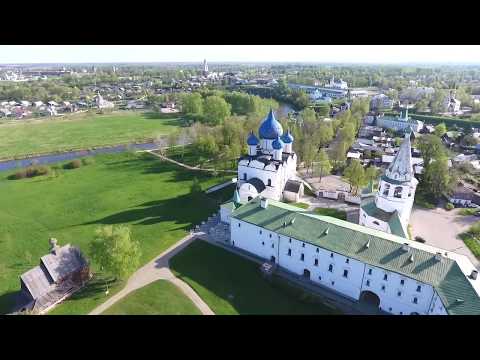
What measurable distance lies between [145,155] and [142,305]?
151 ft

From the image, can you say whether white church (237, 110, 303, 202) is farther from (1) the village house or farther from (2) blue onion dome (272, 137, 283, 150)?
(1) the village house

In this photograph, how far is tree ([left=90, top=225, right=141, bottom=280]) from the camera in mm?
28656

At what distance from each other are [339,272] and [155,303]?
16.4 m

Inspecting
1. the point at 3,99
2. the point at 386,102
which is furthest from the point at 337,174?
the point at 3,99

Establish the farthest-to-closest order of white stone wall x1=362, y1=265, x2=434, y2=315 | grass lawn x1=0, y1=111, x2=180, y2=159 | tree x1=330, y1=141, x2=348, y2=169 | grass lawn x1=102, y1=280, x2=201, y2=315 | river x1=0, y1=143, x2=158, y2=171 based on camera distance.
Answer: grass lawn x1=0, y1=111, x2=180, y2=159 → river x1=0, y1=143, x2=158, y2=171 → tree x1=330, y1=141, x2=348, y2=169 → grass lawn x1=102, y1=280, x2=201, y2=315 → white stone wall x1=362, y1=265, x2=434, y2=315

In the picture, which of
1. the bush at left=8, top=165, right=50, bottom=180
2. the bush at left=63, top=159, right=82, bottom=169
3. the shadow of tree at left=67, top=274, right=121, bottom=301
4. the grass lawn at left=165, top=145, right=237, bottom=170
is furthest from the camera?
the bush at left=63, top=159, right=82, bottom=169

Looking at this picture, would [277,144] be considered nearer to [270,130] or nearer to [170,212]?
[270,130]

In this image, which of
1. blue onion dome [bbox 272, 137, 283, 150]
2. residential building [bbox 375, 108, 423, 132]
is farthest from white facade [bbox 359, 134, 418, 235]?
residential building [bbox 375, 108, 423, 132]

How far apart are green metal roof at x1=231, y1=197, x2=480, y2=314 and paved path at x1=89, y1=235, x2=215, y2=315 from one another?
28.6 feet

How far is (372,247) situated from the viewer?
90.9 feet

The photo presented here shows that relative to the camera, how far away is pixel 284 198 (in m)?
45.3

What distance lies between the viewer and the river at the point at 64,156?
64688 millimetres

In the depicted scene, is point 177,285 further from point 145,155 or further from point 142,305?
point 145,155

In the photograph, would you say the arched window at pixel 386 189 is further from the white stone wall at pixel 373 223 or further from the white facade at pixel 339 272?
the white facade at pixel 339 272
